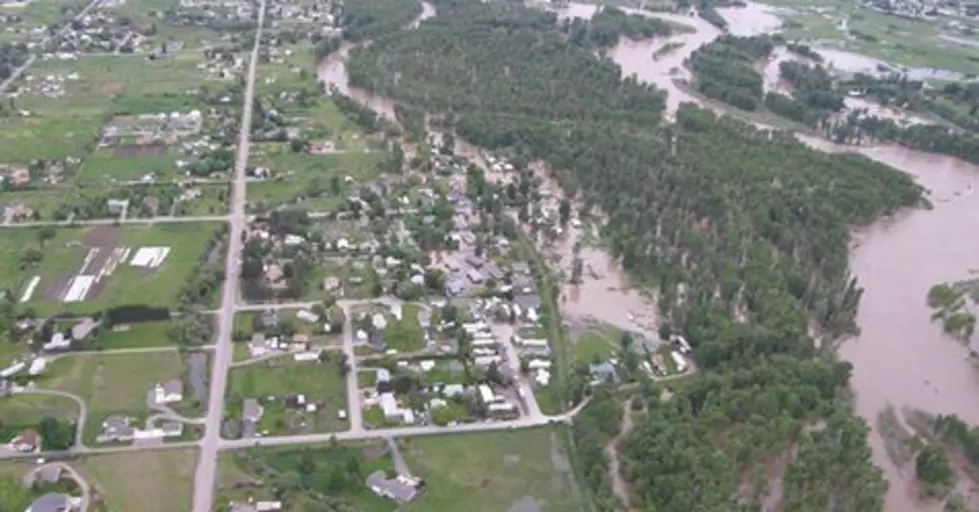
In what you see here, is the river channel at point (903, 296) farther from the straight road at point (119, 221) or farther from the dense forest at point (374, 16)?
the straight road at point (119, 221)

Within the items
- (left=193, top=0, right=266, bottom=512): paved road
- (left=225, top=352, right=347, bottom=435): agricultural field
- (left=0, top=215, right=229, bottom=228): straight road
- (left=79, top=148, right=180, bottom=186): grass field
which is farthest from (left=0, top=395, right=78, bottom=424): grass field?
(left=79, top=148, right=180, bottom=186): grass field

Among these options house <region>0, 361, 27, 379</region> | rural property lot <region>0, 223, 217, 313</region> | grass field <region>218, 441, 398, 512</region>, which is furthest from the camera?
rural property lot <region>0, 223, 217, 313</region>

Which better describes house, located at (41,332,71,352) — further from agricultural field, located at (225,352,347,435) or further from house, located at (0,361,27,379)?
agricultural field, located at (225,352,347,435)

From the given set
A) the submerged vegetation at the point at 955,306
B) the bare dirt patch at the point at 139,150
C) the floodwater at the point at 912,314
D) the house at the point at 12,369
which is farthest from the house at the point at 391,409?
the bare dirt patch at the point at 139,150

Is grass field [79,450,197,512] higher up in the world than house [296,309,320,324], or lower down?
lower down

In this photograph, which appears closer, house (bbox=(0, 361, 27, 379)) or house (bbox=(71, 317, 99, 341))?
house (bbox=(0, 361, 27, 379))

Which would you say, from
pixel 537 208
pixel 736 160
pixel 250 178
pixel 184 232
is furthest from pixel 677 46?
pixel 184 232

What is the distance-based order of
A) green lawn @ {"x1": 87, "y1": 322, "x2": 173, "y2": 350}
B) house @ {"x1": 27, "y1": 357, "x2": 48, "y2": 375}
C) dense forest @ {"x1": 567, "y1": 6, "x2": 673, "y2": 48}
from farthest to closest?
dense forest @ {"x1": 567, "y1": 6, "x2": 673, "y2": 48} → green lawn @ {"x1": 87, "y1": 322, "x2": 173, "y2": 350} → house @ {"x1": 27, "y1": 357, "x2": 48, "y2": 375}

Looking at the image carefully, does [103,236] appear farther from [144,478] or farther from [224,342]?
[144,478]
